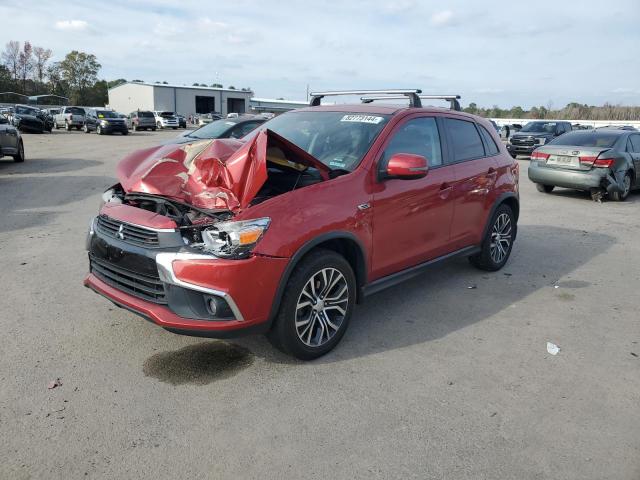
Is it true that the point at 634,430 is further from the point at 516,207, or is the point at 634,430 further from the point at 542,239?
the point at 542,239

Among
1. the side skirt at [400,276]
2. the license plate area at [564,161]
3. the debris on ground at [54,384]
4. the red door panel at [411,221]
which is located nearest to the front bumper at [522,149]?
the license plate area at [564,161]

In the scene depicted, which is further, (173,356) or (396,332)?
(396,332)

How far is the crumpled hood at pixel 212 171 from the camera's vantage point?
355cm

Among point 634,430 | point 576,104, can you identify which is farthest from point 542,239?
point 576,104

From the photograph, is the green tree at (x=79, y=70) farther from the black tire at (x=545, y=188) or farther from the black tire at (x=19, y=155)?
the black tire at (x=545, y=188)

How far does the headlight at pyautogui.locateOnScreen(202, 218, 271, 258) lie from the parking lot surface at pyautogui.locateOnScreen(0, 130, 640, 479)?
93 cm

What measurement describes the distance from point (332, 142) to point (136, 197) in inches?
67.4

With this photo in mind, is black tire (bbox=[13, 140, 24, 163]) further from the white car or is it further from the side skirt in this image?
the white car

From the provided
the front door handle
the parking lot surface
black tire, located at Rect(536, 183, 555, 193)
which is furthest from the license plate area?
the front door handle

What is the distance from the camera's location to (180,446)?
2822 millimetres

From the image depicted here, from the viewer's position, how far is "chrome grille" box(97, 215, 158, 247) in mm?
3469

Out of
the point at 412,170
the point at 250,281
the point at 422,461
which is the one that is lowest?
the point at 422,461

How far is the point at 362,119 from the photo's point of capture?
4.52 metres

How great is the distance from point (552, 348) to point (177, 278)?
306cm
